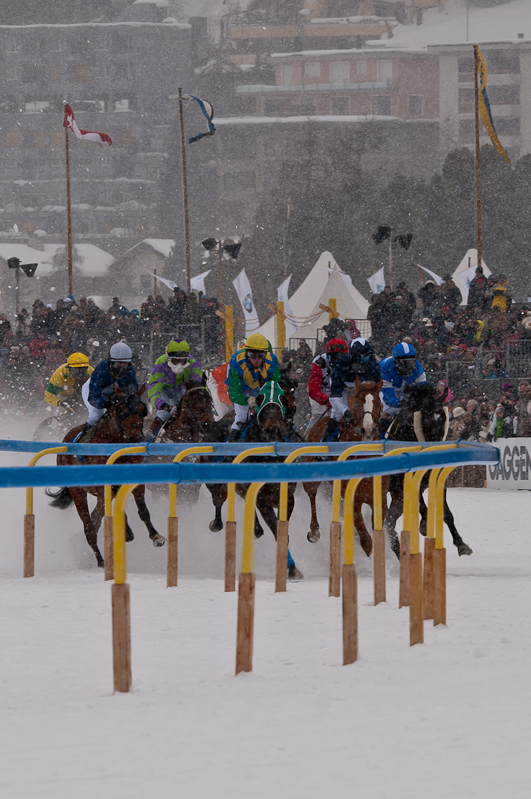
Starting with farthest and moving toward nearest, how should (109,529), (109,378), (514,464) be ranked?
(514,464) → (109,378) → (109,529)

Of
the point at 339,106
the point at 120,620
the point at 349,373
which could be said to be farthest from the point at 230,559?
the point at 339,106

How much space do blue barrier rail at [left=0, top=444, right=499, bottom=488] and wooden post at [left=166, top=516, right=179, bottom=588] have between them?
8.31 feet

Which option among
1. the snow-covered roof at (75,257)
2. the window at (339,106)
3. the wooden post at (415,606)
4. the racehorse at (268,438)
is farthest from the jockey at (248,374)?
the window at (339,106)

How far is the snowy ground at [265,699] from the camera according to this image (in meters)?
3.53

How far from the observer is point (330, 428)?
34.5 ft

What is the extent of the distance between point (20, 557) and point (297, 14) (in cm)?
10882

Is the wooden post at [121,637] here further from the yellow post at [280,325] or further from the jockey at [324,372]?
the yellow post at [280,325]

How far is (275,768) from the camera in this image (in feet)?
11.9

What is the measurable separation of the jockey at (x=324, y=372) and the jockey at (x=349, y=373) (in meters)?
0.09

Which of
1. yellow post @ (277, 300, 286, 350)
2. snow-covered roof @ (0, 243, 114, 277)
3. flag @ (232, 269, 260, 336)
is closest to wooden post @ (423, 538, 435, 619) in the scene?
flag @ (232, 269, 260, 336)

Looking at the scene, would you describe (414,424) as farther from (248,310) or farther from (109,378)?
(248,310)

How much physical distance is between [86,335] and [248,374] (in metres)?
13.5

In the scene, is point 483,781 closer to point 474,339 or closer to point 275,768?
point 275,768

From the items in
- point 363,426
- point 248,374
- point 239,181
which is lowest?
point 363,426
